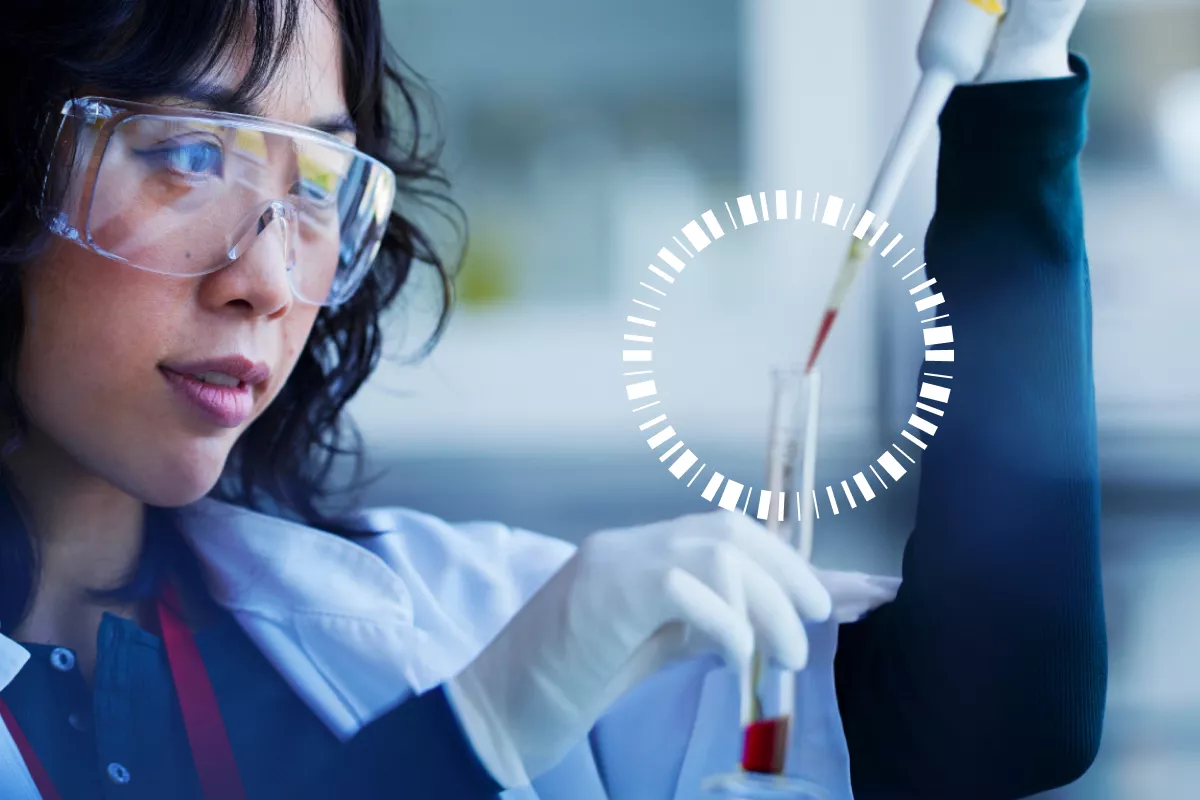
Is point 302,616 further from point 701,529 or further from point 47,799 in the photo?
point 701,529

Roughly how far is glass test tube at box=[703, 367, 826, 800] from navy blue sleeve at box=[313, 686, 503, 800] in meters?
0.15

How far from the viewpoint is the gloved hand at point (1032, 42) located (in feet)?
2.10

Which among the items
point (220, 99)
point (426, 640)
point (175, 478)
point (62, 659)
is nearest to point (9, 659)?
point (62, 659)

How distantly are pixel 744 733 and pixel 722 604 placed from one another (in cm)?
9

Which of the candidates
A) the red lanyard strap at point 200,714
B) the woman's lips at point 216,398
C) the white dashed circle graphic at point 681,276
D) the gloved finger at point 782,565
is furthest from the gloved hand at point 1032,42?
the red lanyard strap at point 200,714

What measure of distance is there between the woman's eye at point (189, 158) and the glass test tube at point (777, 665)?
1.23 ft

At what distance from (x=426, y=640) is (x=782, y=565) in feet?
0.89

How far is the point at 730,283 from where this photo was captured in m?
0.76

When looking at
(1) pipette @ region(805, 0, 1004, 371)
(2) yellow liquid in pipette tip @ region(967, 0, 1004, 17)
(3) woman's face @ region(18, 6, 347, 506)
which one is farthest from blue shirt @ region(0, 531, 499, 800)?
(2) yellow liquid in pipette tip @ region(967, 0, 1004, 17)

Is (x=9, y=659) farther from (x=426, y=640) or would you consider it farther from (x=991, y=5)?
(x=991, y=5)

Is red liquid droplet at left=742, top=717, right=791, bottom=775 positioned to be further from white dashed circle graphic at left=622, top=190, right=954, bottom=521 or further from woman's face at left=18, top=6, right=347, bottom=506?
woman's face at left=18, top=6, right=347, bottom=506

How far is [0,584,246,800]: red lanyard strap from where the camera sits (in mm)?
731

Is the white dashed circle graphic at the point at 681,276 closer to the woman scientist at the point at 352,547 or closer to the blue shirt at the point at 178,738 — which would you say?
the woman scientist at the point at 352,547

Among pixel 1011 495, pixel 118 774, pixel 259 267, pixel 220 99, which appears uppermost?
pixel 220 99
